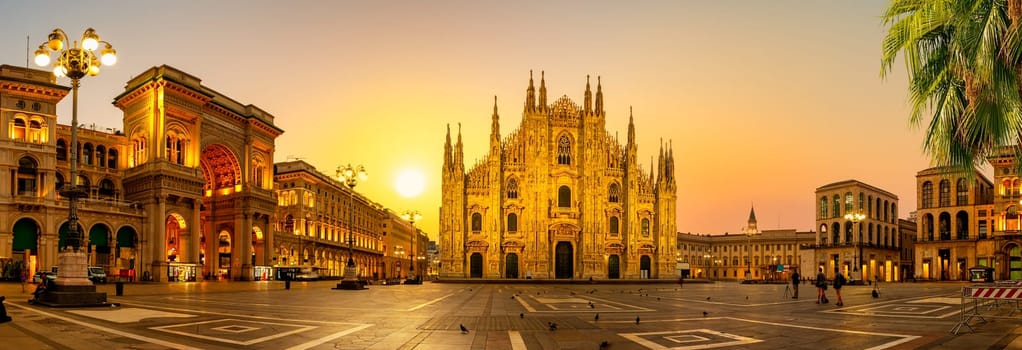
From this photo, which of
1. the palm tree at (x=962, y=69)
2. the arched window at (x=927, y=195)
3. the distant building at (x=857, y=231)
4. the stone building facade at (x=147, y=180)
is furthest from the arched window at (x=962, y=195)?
the palm tree at (x=962, y=69)

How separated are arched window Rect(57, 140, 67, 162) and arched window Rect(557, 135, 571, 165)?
51.7m

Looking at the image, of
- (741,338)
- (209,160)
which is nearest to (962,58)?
(741,338)

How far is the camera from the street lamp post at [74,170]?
20.1 metres

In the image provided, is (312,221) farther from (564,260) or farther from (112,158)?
(564,260)

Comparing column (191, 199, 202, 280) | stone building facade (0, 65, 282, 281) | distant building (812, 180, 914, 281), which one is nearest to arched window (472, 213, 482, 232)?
stone building facade (0, 65, 282, 281)

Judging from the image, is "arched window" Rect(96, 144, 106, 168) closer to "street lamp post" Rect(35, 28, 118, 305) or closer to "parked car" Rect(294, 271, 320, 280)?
"parked car" Rect(294, 271, 320, 280)

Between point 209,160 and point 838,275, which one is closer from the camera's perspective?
point 838,275

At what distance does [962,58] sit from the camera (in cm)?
1185

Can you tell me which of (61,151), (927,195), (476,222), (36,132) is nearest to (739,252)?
(927,195)

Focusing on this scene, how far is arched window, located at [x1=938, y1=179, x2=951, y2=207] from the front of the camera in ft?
285

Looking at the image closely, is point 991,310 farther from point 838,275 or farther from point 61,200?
point 61,200

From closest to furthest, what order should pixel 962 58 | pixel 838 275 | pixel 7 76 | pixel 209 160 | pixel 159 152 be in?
pixel 962 58 < pixel 838 275 < pixel 7 76 < pixel 159 152 < pixel 209 160

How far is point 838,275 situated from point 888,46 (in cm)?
1516

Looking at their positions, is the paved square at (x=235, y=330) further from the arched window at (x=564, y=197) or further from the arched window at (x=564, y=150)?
the arched window at (x=564, y=150)
